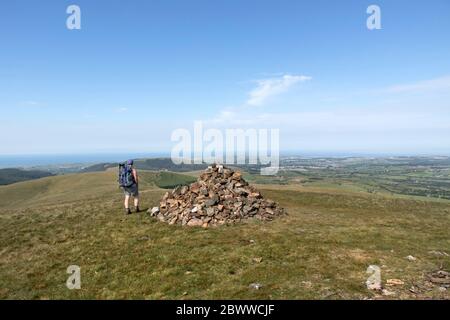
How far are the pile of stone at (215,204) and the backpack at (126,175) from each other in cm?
280

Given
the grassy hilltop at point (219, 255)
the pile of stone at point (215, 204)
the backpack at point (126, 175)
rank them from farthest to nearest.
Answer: the backpack at point (126, 175) < the pile of stone at point (215, 204) < the grassy hilltop at point (219, 255)

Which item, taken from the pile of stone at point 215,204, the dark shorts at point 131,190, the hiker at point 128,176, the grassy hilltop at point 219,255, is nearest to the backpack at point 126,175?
the hiker at point 128,176

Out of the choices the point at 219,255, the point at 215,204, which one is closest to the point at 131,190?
the point at 215,204

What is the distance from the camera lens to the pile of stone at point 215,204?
79.3 ft

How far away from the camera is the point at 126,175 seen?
26.0 meters

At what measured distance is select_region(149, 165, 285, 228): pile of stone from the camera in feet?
79.3

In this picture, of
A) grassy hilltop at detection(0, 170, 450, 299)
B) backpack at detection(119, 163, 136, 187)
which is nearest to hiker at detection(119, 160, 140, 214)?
backpack at detection(119, 163, 136, 187)

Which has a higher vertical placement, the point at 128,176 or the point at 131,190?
the point at 128,176

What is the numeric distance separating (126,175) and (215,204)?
7156 mm

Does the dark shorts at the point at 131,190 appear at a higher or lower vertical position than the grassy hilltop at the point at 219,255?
higher

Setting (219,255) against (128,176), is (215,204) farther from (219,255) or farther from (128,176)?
(219,255)

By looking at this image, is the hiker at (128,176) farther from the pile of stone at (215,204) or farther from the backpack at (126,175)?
the pile of stone at (215,204)

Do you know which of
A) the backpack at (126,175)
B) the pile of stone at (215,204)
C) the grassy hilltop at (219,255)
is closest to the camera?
the grassy hilltop at (219,255)
